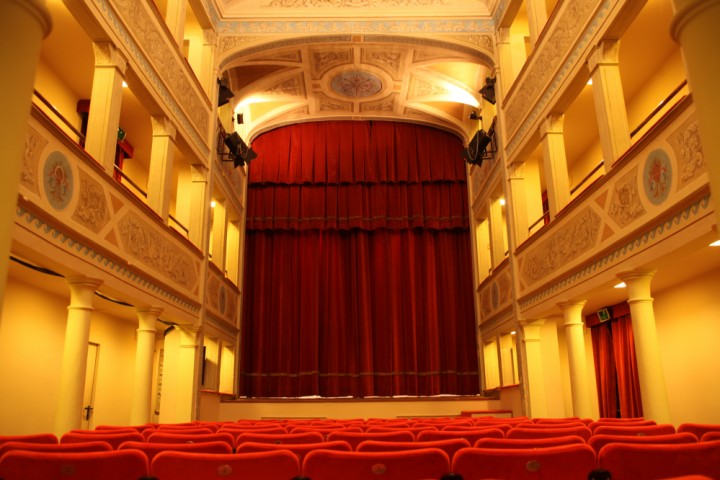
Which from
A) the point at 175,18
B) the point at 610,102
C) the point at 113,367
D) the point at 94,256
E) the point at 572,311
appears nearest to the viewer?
the point at 94,256

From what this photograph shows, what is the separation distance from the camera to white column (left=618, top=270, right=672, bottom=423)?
657cm

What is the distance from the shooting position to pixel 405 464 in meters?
2.38

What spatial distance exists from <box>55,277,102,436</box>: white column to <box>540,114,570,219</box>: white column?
6.97m

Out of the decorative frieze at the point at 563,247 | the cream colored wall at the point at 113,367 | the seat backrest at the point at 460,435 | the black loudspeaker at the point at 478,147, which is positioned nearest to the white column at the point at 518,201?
the decorative frieze at the point at 563,247

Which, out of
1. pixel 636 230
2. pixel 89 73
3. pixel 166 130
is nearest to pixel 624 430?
pixel 636 230

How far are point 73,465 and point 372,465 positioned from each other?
4.02 ft

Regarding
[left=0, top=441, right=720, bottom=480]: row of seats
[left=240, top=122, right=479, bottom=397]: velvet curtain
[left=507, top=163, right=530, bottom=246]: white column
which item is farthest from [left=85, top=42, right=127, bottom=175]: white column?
[left=240, top=122, right=479, bottom=397]: velvet curtain

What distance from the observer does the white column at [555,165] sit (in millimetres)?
9352

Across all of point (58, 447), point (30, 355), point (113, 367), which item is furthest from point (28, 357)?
point (58, 447)

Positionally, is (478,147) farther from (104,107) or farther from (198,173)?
(104,107)

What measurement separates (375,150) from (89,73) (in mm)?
8624

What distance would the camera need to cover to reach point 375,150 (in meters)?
16.9

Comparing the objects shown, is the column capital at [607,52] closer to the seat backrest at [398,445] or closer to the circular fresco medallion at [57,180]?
the seat backrest at [398,445]

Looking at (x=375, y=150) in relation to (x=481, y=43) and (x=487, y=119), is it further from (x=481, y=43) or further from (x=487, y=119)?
(x=481, y=43)
